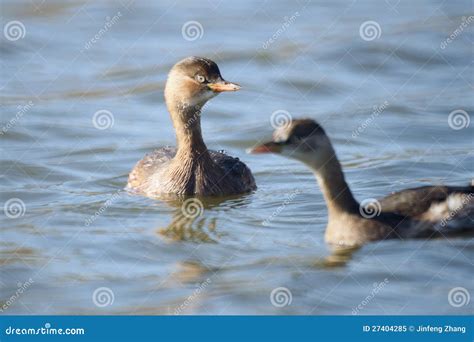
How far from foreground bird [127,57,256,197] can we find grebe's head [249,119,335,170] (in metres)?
2.55

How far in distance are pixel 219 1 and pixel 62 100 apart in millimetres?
4854

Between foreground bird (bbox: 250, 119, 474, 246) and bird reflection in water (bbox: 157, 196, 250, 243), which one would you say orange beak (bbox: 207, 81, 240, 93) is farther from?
foreground bird (bbox: 250, 119, 474, 246)

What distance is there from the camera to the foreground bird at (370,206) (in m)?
12.4

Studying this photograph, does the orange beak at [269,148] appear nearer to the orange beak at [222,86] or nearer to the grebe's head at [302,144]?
the grebe's head at [302,144]

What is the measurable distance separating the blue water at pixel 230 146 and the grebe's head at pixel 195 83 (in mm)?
1201

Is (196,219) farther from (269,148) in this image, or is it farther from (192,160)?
(269,148)

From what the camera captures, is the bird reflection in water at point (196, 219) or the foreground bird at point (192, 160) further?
the foreground bird at point (192, 160)

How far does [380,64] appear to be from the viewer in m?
21.0

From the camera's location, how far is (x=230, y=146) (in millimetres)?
17594

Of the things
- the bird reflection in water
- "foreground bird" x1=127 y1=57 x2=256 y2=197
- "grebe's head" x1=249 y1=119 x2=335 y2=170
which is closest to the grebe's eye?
"foreground bird" x1=127 y1=57 x2=256 y2=197

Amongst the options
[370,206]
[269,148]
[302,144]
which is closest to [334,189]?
[370,206]

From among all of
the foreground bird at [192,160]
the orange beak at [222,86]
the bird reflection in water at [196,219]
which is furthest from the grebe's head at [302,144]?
the foreground bird at [192,160]

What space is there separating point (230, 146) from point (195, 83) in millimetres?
2830

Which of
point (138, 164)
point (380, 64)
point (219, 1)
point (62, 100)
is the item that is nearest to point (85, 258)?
point (138, 164)
